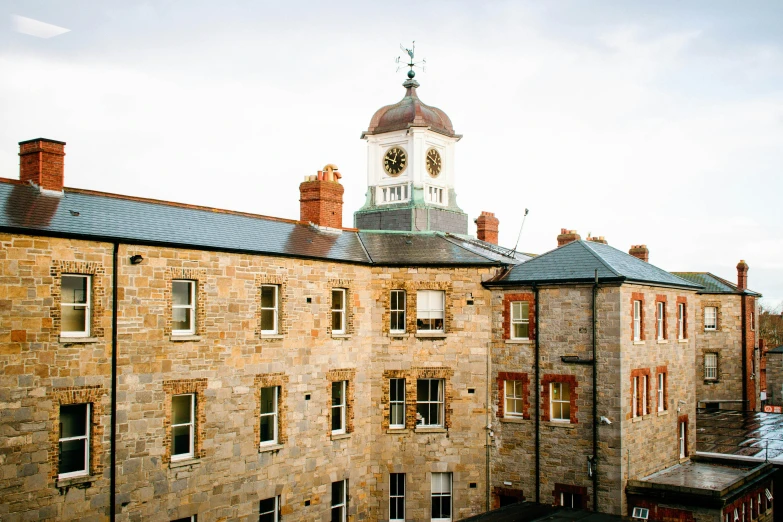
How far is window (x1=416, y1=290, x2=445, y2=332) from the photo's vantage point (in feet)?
88.0

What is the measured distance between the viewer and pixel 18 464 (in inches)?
683

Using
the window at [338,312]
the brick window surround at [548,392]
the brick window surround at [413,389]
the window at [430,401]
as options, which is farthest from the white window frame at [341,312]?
the brick window surround at [548,392]

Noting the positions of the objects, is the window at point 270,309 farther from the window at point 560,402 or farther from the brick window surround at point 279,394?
the window at point 560,402

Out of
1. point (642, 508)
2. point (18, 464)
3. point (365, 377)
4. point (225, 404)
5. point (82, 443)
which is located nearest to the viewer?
point (18, 464)

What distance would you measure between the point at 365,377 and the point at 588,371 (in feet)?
25.6

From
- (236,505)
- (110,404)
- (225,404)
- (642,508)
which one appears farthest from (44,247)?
(642,508)

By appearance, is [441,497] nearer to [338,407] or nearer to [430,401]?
[430,401]

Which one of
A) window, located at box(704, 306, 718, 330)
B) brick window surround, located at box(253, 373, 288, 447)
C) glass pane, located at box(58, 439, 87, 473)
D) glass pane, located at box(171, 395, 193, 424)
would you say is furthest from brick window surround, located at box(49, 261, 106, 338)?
window, located at box(704, 306, 718, 330)

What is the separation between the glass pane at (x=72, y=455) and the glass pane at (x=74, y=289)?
11.9ft

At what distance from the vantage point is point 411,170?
3366 centimetres

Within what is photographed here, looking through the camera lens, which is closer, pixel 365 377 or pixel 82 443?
pixel 82 443

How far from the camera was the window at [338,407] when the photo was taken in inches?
1005

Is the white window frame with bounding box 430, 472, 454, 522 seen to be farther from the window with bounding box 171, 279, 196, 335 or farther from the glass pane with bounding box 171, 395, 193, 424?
the window with bounding box 171, 279, 196, 335

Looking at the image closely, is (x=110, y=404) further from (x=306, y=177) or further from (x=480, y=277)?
(x=480, y=277)
